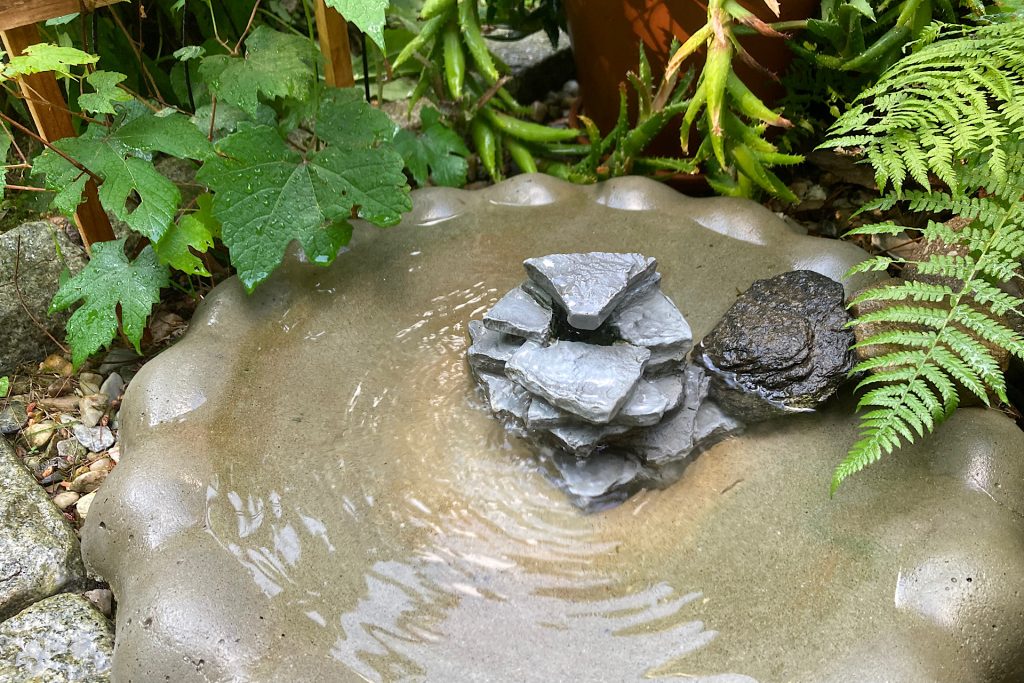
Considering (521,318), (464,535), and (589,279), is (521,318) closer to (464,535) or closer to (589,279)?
(589,279)

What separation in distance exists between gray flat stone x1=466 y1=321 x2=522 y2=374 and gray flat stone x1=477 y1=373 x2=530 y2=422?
3cm

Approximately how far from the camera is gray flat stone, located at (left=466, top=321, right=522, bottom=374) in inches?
73.1

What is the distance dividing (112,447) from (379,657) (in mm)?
1235

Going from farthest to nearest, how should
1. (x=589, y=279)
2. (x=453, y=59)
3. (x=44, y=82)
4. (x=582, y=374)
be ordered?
1. (x=453, y=59)
2. (x=44, y=82)
3. (x=589, y=279)
4. (x=582, y=374)

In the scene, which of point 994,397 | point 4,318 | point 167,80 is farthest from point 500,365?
point 167,80

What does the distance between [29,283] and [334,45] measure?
1132 millimetres

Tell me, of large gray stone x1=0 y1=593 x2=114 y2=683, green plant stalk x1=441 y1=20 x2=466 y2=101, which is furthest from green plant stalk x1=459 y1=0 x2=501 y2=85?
large gray stone x1=0 y1=593 x2=114 y2=683

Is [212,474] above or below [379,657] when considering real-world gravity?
above

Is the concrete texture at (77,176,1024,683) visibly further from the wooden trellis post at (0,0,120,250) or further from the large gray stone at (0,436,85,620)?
the wooden trellis post at (0,0,120,250)

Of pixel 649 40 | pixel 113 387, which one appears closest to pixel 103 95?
pixel 113 387

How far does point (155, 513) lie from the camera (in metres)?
1.54

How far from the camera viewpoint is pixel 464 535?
161cm

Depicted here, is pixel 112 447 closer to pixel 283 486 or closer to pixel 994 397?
pixel 283 486

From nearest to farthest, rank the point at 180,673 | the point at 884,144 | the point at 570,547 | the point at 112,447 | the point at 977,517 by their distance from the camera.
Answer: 1. the point at 180,673
2. the point at 977,517
3. the point at 570,547
4. the point at 884,144
5. the point at 112,447
